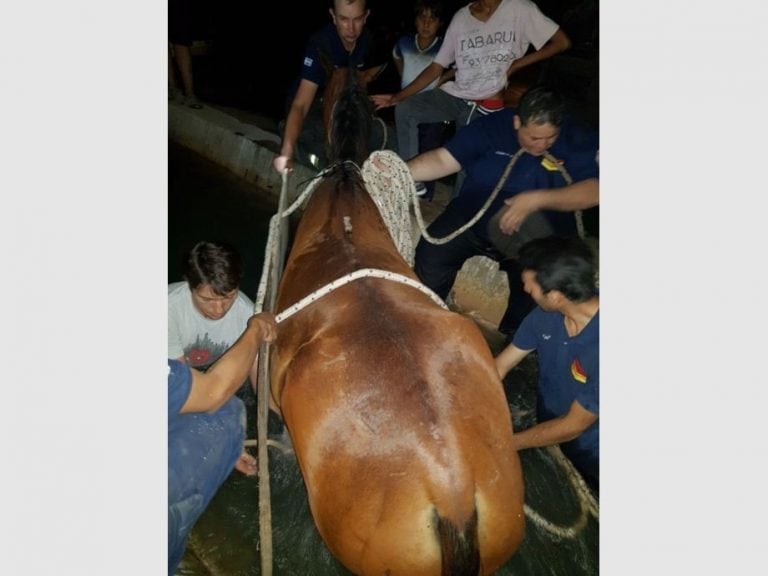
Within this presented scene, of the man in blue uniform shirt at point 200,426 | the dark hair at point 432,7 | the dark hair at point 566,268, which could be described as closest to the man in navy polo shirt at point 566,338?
the dark hair at point 566,268

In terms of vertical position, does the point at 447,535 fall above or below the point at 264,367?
below

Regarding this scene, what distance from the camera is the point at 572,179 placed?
270cm

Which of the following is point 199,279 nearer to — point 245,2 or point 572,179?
point 572,179

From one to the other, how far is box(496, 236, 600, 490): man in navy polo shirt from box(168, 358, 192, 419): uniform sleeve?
3.63 feet

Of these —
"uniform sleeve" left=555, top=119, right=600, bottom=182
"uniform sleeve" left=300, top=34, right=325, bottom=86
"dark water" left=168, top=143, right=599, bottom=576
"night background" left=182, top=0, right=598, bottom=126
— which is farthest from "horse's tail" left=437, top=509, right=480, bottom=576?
"night background" left=182, top=0, right=598, bottom=126

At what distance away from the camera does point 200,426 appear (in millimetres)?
1873

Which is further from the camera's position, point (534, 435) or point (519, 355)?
point (519, 355)

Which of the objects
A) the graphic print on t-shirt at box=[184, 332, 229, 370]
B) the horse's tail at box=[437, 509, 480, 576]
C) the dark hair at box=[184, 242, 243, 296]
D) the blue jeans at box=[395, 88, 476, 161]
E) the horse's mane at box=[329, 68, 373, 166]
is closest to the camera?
the horse's tail at box=[437, 509, 480, 576]

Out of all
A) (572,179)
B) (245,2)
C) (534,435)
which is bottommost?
(534,435)

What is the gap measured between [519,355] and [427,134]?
2243 millimetres

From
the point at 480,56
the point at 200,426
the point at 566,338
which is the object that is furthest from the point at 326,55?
the point at 200,426

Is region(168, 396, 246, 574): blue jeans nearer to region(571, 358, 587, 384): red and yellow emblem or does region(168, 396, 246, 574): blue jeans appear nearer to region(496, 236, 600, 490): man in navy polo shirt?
region(496, 236, 600, 490): man in navy polo shirt

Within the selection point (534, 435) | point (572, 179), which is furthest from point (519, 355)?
point (572, 179)

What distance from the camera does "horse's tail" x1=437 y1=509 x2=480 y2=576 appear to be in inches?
52.9
